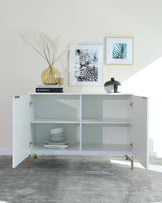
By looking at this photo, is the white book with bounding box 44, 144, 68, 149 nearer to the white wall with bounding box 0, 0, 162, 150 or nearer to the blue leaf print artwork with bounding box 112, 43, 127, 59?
the white wall with bounding box 0, 0, 162, 150

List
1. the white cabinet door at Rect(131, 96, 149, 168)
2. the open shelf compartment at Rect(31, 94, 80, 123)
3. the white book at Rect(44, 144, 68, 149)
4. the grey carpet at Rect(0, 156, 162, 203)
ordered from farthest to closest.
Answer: the open shelf compartment at Rect(31, 94, 80, 123)
the white book at Rect(44, 144, 68, 149)
the white cabinet door at Rect(131, 96, 149, 168)
the grey carpet at Rect(0, 156, 162, 203)

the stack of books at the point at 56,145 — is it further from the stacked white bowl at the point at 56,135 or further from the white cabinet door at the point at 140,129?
the white cabinet door at the point at 140,129

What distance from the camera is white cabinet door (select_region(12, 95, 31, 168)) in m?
2.15

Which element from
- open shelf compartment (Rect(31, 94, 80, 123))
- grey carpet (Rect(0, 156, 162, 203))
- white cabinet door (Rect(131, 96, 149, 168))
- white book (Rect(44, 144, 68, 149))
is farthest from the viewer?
open shelf compartment (Rect(31, 94, 80, 123))

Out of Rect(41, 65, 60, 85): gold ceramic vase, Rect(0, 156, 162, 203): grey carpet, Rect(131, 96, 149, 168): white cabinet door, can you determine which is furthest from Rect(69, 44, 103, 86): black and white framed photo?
Rect(0, 156, 162, 203): grey carpet

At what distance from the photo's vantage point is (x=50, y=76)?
2.77 meters

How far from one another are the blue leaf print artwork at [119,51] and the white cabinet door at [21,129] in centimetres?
116

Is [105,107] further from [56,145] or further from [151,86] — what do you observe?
[56,145]

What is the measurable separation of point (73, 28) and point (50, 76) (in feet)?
2.24

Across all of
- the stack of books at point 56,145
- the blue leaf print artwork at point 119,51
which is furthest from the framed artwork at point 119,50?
the stack of books at point 56,145

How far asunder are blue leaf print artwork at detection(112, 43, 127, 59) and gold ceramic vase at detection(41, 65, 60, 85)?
73 centimetres

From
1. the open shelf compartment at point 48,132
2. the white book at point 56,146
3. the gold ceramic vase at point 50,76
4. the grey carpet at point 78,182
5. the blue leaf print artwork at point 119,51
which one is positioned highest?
the blue leaf print artwork at point 119,51

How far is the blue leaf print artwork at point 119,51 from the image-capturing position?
120 inches

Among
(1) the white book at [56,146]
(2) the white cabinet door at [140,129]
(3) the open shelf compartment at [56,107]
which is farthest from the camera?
(3) the open shelf compartment at [56,107]
